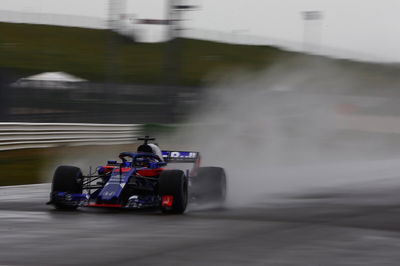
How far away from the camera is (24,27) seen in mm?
79312

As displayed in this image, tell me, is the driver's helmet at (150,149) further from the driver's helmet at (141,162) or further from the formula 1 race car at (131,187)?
the driver's helmet at (141,162)

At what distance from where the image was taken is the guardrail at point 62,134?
2217cm

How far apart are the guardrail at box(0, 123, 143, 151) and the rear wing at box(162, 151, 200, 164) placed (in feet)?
26.6

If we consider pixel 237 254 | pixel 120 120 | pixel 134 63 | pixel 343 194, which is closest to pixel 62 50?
pixel 134 63

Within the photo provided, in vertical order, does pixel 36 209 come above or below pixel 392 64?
below

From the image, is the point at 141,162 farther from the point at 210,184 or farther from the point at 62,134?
the point at 62,134

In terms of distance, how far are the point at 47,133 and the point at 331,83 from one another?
16158mm

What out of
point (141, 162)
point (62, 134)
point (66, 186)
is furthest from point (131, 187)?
point (62, 134)

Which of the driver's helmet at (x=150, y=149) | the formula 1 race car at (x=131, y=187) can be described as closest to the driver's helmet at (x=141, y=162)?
the formula 1 race car at (x=131, y=187)

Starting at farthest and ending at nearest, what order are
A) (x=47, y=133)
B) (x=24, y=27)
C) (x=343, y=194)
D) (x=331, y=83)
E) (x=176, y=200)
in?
(x=24, y=27), (x=331, y=83), (x=47, y=133), (x=343, y=194), (x=176, y=200)

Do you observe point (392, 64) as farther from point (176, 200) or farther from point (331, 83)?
point (176, 200)

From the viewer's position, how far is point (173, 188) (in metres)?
12.0


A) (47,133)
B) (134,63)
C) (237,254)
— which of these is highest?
(134,63)

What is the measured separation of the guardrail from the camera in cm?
2217
